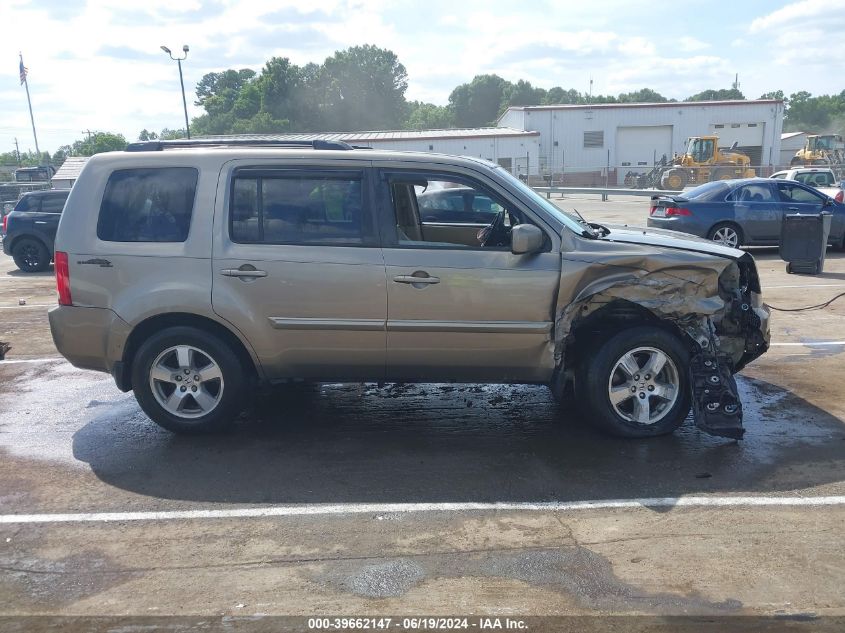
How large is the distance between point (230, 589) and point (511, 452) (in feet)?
7.49

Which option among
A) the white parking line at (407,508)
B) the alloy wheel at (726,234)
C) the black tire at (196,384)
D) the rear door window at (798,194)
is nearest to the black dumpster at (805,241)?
the alloy wheel at (726,234)

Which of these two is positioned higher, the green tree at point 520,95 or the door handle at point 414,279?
the green tree at point 520,95

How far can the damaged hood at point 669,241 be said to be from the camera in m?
5.48

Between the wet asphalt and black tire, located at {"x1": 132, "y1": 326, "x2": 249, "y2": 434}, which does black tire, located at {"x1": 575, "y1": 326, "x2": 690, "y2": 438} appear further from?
black tire, located at {"x1": 132, "y1": 326, "x2": 249, "y2": 434}

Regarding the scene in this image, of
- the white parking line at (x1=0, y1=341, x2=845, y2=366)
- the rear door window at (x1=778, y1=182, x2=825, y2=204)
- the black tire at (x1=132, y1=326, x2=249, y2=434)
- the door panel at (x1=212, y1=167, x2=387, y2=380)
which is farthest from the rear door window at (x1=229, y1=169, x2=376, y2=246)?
the rear door window at (x1=778, y1=182, x2=825, y2=204)

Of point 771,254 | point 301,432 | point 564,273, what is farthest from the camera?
point 771,254

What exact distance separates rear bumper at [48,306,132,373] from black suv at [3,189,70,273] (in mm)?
11700

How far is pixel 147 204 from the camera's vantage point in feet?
17.9

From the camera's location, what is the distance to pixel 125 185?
18.0 feet

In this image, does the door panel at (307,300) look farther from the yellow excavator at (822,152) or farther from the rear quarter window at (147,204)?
the yellow excavator at (822,152)

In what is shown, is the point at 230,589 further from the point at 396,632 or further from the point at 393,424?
the point at 393,424

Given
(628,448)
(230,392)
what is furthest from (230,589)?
(628,448)

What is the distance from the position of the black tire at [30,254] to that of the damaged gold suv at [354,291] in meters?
12.0

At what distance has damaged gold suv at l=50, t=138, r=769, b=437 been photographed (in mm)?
5270
